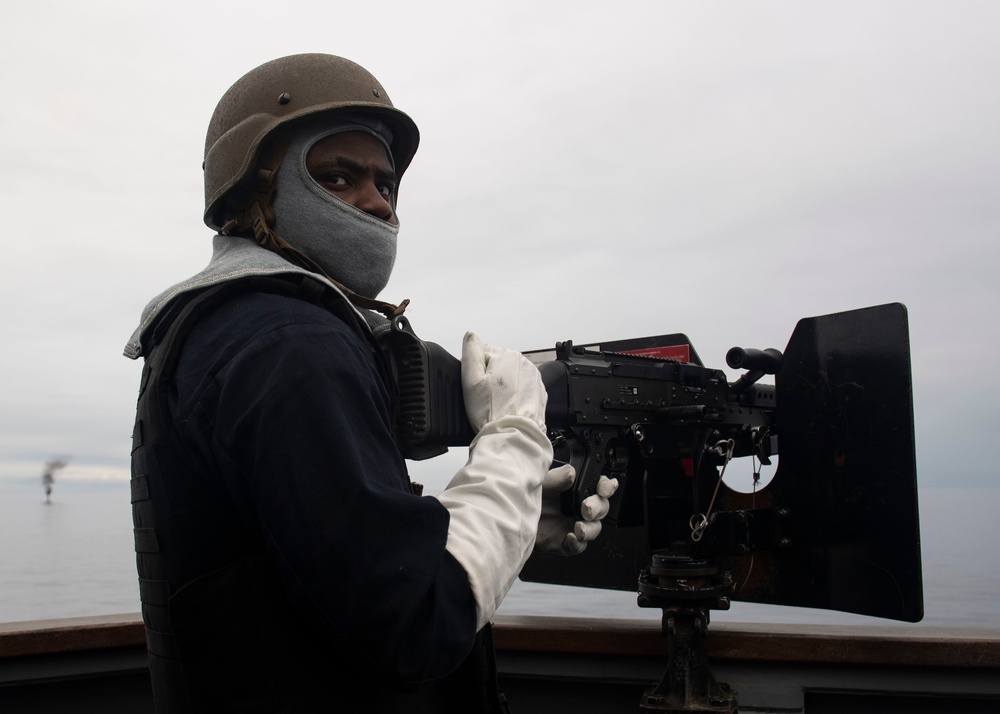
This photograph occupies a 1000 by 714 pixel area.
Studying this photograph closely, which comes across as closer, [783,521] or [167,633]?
[167,633]

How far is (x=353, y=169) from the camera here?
1731 mm

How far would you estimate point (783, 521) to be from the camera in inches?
114

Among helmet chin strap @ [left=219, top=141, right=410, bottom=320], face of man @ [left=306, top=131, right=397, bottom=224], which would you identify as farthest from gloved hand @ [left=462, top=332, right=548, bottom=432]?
face of man @ [left=306, top=131, right=397, bottom=224]

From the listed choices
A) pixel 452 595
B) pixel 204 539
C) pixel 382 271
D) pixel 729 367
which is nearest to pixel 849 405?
pixel 729 367

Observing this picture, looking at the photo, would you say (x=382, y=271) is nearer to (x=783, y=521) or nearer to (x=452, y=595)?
(x=452, y=595)

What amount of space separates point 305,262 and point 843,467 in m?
1.90

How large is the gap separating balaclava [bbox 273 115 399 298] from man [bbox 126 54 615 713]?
107 millimetres

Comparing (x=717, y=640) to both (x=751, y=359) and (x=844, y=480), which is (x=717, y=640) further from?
(x=751, y=359)

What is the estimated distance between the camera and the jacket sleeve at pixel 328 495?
1186 millimetres

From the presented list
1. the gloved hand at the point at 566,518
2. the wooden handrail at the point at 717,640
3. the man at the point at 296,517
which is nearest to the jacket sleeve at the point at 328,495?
the man at the point at 296,517

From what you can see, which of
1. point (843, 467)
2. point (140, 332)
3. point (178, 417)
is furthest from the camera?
point (843, 467)

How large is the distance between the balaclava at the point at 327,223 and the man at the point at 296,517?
0.11 metres

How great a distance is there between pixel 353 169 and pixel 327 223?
5.2 inches

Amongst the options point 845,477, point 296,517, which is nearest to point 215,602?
point 296,517
